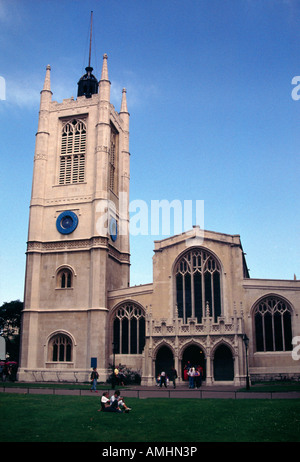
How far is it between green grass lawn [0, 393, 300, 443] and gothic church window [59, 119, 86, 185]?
3138cm

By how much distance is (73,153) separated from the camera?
5203cm

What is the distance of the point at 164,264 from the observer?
4569 cm

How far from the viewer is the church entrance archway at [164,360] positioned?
41.7m

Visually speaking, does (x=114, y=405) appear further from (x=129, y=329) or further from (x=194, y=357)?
(x=129, y=329)

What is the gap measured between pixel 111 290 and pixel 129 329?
4516 mm

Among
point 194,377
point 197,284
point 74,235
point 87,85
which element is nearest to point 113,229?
point 74,235

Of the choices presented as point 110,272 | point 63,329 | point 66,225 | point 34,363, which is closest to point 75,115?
point 66,225

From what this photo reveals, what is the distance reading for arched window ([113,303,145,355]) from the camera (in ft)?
148

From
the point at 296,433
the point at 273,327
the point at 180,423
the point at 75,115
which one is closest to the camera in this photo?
the point at 296,433

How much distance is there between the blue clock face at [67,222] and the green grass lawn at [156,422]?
2673 cm

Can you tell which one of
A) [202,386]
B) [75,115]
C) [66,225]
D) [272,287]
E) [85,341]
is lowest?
[202,386]

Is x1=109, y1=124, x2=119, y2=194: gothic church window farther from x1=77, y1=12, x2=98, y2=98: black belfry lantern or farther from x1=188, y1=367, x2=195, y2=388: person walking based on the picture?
x1=188, y1=367, x2=195, y2=388: person walking
